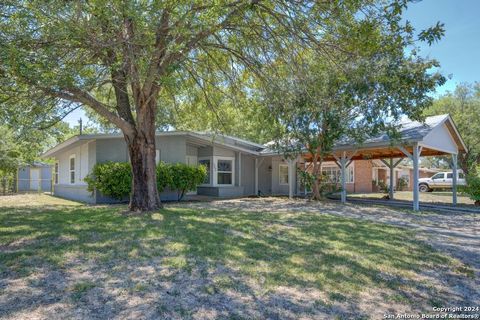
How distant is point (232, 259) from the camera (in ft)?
17.8

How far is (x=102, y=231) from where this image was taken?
7.48m

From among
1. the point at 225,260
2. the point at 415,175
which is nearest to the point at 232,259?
the point at 225,260

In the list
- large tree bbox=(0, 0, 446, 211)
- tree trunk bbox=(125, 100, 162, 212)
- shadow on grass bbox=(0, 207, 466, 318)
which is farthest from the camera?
tree trunk bbox=(125, 100, 162, 212)

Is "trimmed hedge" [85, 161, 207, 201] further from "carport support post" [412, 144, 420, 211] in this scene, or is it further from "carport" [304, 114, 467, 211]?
"carport support post" [412, 144, 420, 211]

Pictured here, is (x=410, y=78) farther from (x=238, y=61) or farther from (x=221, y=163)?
(x=221, y=163)

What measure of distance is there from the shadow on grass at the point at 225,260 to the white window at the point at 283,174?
13487 mm

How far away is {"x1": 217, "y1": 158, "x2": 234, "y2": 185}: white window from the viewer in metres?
18.9

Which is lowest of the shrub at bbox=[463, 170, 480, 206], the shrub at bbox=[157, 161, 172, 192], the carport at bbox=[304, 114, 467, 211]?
the shrub at bbox=[463, 170, 480, 206]

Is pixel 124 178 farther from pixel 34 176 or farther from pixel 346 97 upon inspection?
pixel 34 176

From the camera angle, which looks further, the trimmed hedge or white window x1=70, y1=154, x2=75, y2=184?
white window x1=70, y1=154, x2=75, y2=184

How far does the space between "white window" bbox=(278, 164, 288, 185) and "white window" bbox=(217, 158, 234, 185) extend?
4334mm

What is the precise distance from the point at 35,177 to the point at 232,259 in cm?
3106

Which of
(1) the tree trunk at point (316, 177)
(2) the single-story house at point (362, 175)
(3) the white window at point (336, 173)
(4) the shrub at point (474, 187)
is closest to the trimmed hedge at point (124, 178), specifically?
(1) the tree trunk at point (316, 177)

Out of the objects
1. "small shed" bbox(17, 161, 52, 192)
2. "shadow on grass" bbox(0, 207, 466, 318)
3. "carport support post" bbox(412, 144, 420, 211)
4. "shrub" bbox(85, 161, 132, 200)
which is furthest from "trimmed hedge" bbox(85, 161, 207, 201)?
"small shed" bbox(17, 161, 52, 192)
